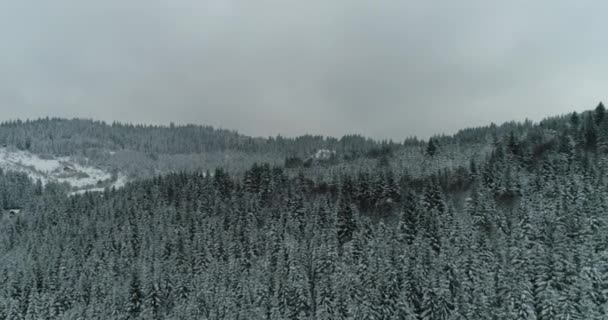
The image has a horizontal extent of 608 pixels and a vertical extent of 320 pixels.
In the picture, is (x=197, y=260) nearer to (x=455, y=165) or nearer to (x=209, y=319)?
(x=209, y=319)

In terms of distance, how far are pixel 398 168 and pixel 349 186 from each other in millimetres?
29604

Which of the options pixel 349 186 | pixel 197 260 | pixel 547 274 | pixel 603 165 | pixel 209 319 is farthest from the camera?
pixel 349 186

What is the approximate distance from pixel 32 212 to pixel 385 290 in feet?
476

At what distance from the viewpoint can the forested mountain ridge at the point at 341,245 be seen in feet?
201

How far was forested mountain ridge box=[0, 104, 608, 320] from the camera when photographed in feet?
201

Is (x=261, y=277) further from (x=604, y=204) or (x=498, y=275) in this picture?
Answer: (x=604, y=204)

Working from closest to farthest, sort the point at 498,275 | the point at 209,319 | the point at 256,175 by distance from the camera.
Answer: the point at 498,275
the point at 209,319
the point at 256,175

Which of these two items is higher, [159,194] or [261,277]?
[159,194]

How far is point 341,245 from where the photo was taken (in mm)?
95688

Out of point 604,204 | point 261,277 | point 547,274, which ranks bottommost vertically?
point 261,277

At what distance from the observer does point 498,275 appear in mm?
62531

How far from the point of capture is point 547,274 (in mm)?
54219

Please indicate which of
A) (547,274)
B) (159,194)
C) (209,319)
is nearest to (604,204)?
(547,274)

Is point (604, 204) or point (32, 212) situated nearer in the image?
point (604, 204)
